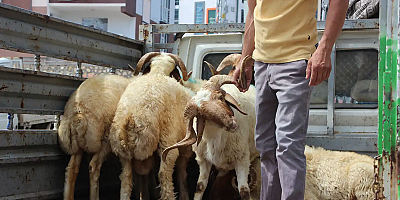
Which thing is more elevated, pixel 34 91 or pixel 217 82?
pixel 217 82

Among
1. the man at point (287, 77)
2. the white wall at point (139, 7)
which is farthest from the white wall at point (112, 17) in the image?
the man at point (287, 77)

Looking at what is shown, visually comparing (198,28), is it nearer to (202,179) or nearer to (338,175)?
(202,179)

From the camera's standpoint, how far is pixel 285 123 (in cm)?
271

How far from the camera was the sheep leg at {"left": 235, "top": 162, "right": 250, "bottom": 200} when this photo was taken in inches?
176

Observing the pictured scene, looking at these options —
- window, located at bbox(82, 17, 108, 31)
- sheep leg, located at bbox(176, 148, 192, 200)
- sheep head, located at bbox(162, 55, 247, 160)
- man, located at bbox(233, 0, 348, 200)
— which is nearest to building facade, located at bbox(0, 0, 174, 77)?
window, located at bbox(82, 17, 108, 31)

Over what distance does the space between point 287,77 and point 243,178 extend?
A: 201 centimetres

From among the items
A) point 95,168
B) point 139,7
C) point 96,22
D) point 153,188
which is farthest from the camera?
point 96,22

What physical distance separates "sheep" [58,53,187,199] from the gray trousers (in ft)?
7.74

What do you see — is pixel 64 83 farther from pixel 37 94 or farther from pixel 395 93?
pixel 395 93

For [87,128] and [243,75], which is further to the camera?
[87,128]

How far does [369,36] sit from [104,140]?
329 cm

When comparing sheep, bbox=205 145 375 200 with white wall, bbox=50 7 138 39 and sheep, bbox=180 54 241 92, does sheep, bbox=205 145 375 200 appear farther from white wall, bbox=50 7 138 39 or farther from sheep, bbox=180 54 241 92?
white wall, bbox=50 7 138 39

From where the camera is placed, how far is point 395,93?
227 centimetres

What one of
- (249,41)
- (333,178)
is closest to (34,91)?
(249,41)
